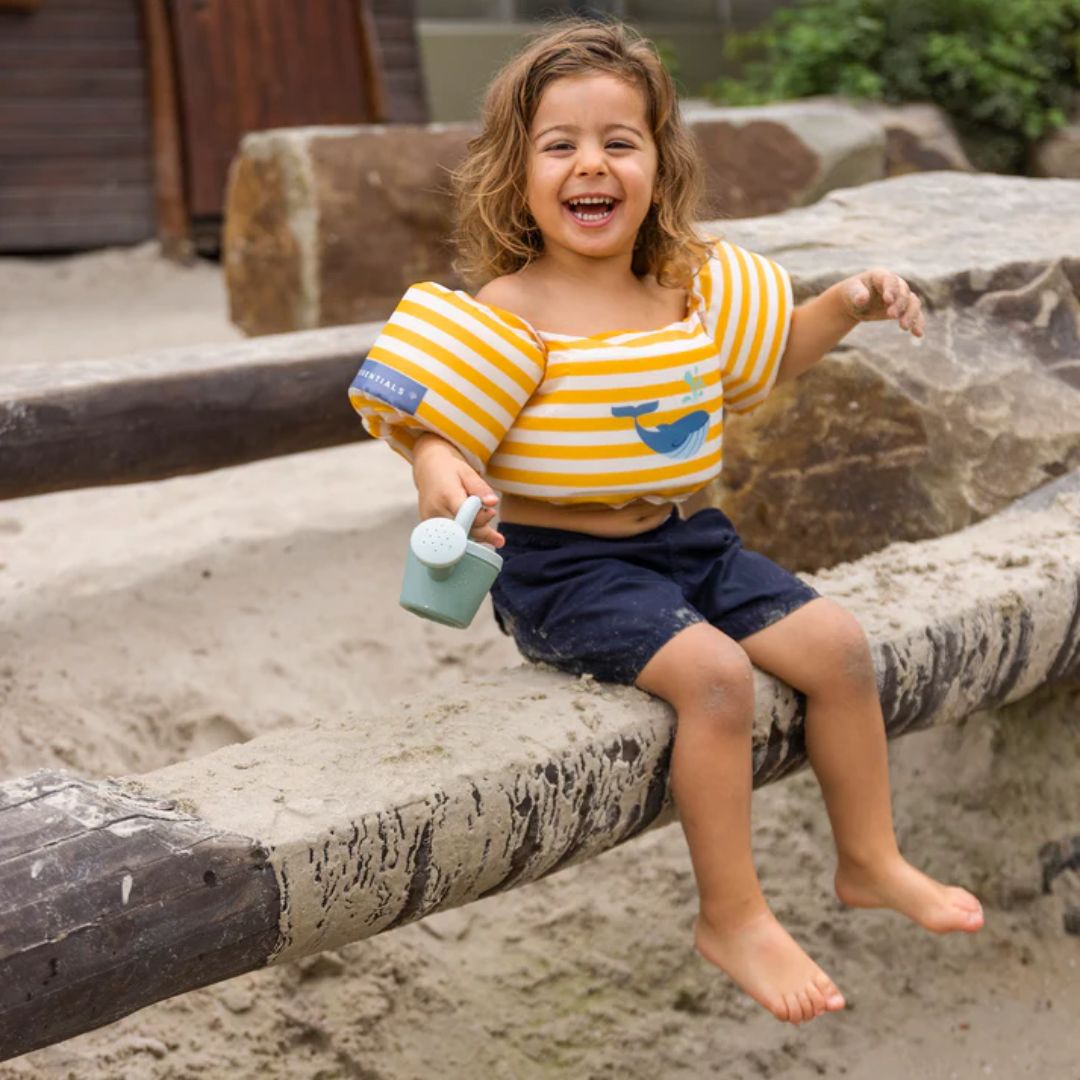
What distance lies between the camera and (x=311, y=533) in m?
3.75

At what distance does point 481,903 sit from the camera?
280 centimetres

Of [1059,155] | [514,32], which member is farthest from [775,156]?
[514,32]

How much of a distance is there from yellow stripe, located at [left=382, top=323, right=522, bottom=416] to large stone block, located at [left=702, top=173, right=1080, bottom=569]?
3.40 ft

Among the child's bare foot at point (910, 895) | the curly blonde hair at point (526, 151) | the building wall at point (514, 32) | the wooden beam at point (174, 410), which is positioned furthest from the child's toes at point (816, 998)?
the building wall at point (514, 32)

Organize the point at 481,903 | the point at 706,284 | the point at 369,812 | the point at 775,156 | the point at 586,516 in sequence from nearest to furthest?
the point at 369,812
the point at 586,516
the point at 706,284
the point at 481,903
the point at 775,156

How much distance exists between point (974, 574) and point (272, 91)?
20.8ft

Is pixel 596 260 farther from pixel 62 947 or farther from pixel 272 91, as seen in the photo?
pixel 272 91

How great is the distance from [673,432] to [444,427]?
0.32 meters

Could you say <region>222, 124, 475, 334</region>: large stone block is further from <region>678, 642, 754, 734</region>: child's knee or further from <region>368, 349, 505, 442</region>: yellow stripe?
<region>678, 642, 754, 734</region>: child's knee

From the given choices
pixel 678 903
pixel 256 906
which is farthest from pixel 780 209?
pixel 256 906

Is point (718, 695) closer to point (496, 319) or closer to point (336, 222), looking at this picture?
point (496, 319)

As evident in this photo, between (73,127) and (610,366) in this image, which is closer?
(610,366)

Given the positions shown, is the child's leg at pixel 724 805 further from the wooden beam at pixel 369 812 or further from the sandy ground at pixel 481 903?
the sandy ground at pixel 481 903

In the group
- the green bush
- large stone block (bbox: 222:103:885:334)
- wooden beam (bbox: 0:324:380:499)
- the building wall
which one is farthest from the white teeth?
the building wall
